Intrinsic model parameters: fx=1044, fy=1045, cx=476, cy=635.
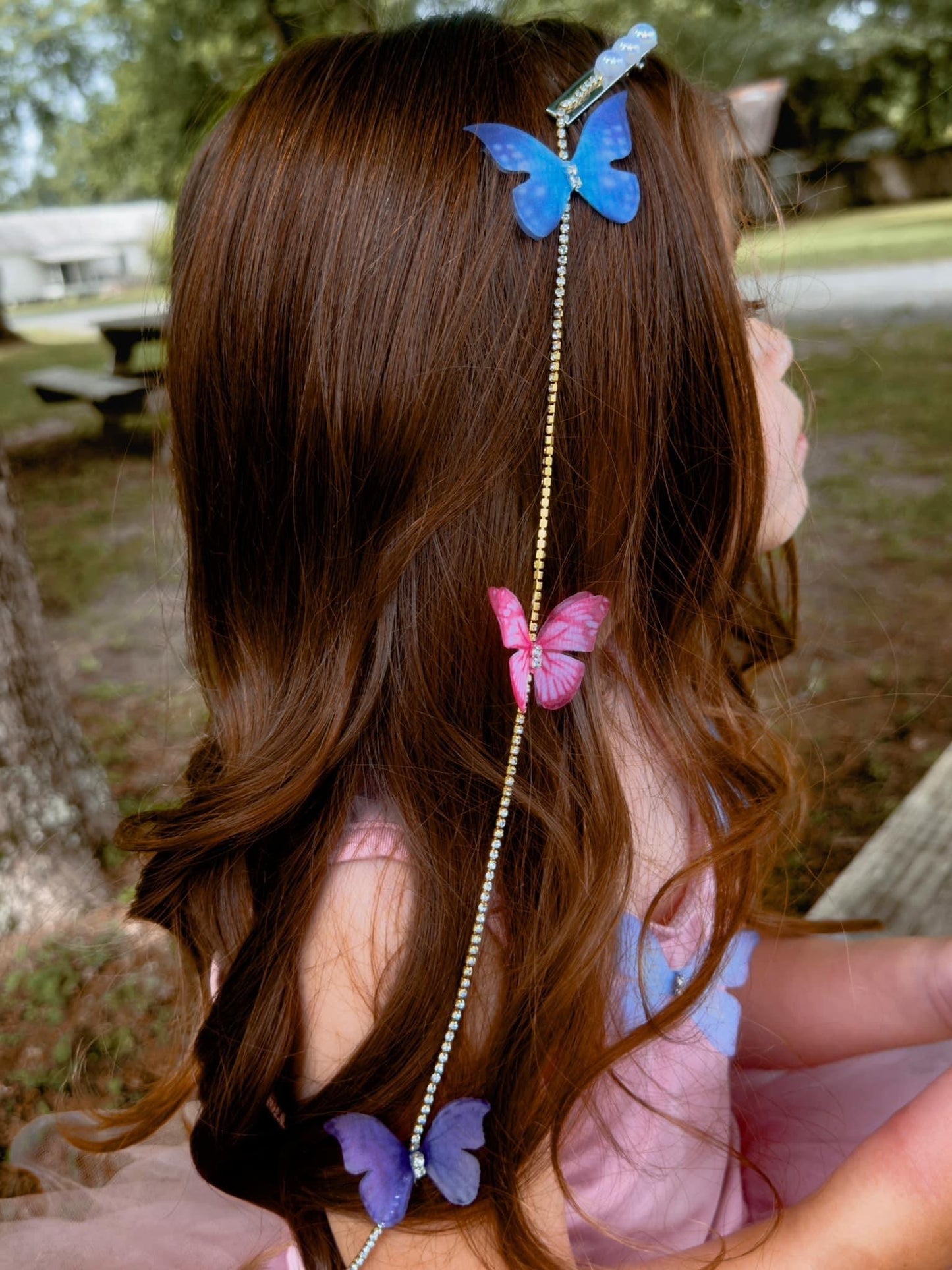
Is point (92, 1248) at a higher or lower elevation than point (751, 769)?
lower

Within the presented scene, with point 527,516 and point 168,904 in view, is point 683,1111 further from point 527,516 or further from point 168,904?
point 527,516

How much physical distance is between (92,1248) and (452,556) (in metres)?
1.04

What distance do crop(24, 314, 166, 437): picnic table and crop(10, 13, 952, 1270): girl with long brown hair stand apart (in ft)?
16.5

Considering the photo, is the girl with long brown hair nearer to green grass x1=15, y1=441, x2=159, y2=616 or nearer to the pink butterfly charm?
the pink butterfly charm

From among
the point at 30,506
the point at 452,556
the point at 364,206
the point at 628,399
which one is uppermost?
the point at 364,206

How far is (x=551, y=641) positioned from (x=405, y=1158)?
1.80 feet

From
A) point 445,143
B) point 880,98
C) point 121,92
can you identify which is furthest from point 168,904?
point 880,98

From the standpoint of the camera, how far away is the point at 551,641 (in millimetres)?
1008

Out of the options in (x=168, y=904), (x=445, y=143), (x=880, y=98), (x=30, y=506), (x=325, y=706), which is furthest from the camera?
(x=880, y=98)

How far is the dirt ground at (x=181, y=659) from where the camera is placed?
6.74 feet

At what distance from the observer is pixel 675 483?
112 centimetres

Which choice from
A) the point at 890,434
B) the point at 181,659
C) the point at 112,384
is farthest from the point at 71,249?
the point at 181,659

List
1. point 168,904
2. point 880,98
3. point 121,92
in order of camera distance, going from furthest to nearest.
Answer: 1. point 880,98
2. point 121,92
3. point 168,904

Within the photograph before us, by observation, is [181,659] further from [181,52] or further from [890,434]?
[890,434]
